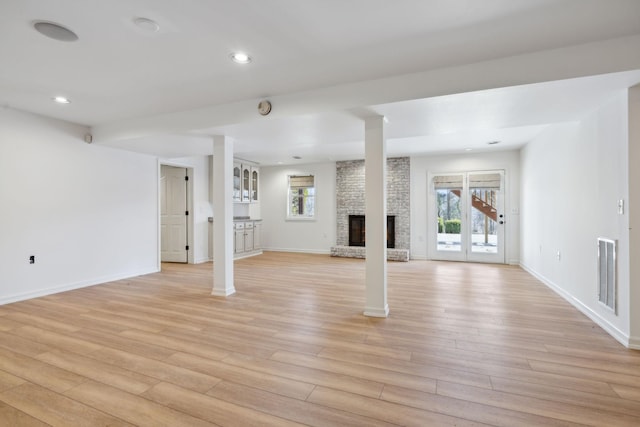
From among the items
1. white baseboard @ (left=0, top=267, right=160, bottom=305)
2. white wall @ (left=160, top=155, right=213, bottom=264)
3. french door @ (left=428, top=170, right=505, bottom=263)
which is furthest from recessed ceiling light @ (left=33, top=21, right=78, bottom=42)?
french door @ (left=428, top=170, right=505, bottom=263)

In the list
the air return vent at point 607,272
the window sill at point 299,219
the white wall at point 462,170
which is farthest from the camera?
the window sill at point 299,219

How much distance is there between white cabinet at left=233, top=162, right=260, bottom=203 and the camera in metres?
7.72

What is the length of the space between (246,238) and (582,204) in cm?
658

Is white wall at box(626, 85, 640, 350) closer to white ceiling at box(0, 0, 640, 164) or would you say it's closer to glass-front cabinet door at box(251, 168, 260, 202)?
white ceiling at box(0, 0, 640, 164)

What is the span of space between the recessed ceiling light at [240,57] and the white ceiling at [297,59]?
0.23ft

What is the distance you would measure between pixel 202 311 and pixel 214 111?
2.39m

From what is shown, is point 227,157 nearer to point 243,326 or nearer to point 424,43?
point 243,326

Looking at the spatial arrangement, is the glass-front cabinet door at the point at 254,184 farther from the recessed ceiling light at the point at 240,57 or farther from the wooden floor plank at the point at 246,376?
the wooden floor plank at the point at 246,376

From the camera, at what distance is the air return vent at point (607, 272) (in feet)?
9.36

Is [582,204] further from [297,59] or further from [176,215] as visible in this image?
[176,215]

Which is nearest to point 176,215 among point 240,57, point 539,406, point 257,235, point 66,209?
point 257,235

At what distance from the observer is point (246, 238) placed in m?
7.90

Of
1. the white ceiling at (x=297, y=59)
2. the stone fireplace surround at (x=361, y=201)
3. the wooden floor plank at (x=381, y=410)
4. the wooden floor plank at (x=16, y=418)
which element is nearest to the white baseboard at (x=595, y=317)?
the wooden floor plank at (x=381, y=410)

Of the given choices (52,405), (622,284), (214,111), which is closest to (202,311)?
(52,405)
